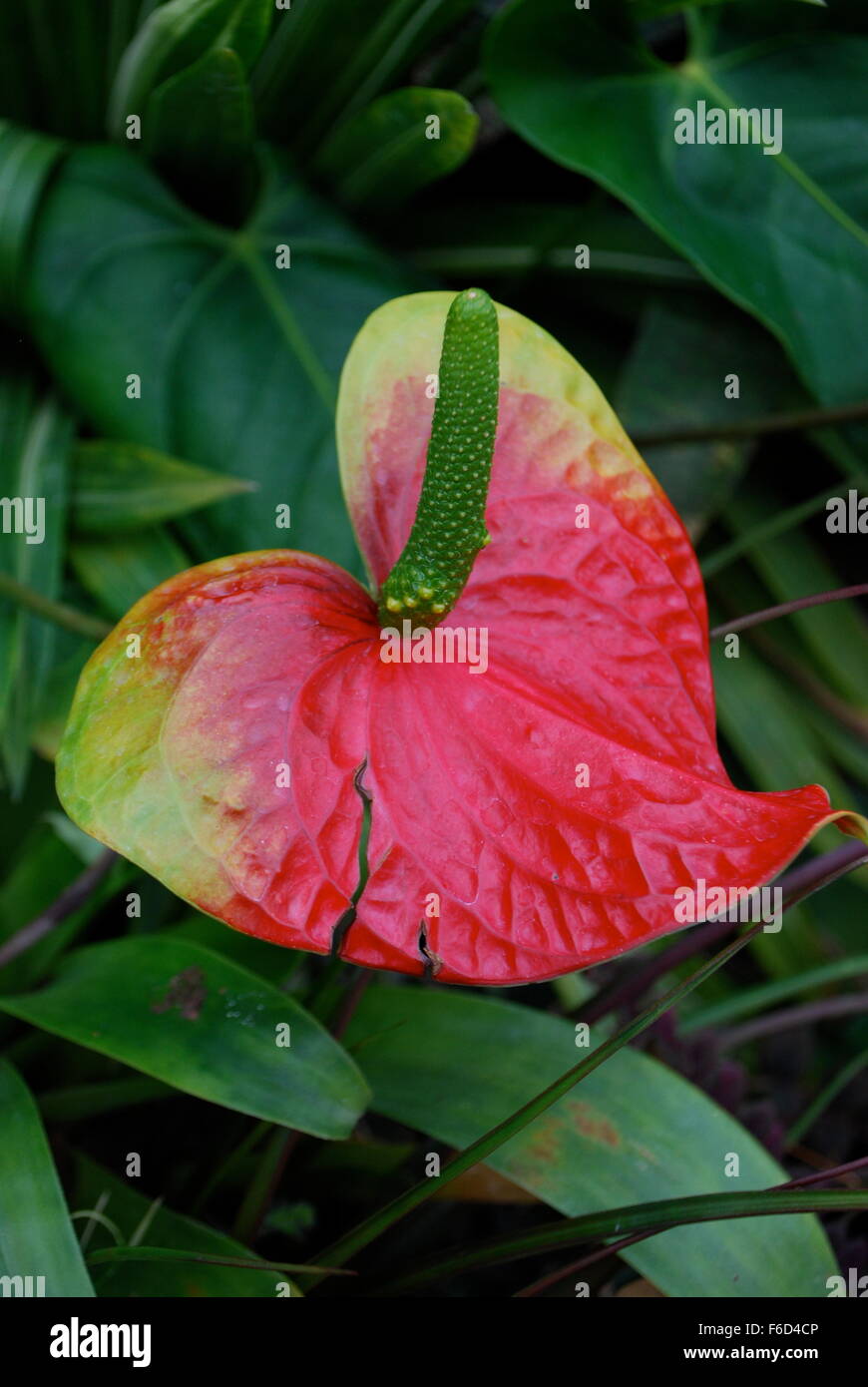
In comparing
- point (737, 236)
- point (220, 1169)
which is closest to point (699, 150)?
point (737, 236)

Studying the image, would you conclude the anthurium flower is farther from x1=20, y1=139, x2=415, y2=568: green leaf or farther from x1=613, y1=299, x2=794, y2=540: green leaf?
x1=613, y1=299, x2=794, y2=540: green leaf

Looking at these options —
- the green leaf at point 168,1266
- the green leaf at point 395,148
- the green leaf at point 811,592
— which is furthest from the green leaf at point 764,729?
the green leaf at point 168,1266

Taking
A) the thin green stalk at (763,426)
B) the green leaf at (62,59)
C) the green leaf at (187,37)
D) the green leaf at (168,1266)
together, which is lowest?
the green leaf at (168,1266)

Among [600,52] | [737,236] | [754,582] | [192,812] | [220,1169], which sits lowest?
[220,1169]

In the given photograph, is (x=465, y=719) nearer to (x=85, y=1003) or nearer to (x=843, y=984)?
(x=85, y=1003)

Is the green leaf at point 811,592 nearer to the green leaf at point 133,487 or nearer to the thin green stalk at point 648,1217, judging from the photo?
the green leaf at point 133,487

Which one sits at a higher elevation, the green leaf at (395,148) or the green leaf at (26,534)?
the green leaf at (395,148)
